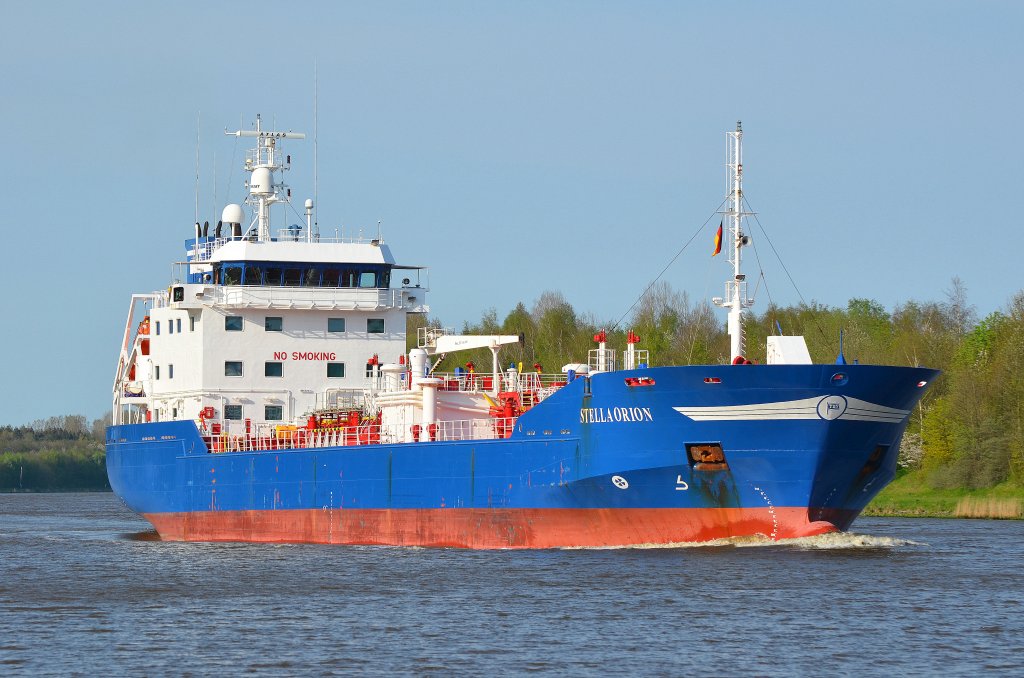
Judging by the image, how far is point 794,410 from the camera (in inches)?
1229

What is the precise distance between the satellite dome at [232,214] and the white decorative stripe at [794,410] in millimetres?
20191

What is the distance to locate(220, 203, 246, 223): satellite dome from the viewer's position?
47375 millimetres

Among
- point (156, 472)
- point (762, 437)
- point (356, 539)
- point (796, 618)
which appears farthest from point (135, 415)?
point (796, 618)

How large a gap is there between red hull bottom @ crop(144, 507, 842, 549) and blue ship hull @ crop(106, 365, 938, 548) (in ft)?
0.13

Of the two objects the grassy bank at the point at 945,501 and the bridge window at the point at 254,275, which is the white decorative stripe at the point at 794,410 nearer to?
the bridge window at the point at 254,275

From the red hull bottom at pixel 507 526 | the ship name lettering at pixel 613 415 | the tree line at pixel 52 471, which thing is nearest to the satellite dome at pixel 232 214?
the red hull bottom at pixel 507 526

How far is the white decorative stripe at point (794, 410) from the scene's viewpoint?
31.2 meters

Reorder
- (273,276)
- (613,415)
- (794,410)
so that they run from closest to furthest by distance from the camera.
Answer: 1. (794,410)
2. (613,415)
3. (273,276)

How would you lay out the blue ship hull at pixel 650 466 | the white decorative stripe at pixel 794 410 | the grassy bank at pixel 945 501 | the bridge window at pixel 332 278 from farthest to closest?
the grassy bank at pixel 945 501
the bridge window at pixel 332 278
the blue ship hull at pixel 650 466
the white decorative stripe at pixel 794 410

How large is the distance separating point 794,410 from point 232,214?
2172 centimetres

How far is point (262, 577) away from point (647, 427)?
8.14 m

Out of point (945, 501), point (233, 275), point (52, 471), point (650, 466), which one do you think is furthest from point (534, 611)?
point (52, 471)

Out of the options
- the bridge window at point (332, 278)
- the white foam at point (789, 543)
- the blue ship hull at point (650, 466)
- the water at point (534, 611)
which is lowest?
the water at point (534, 611)

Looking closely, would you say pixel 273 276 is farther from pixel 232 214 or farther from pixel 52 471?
pixel 52 471
